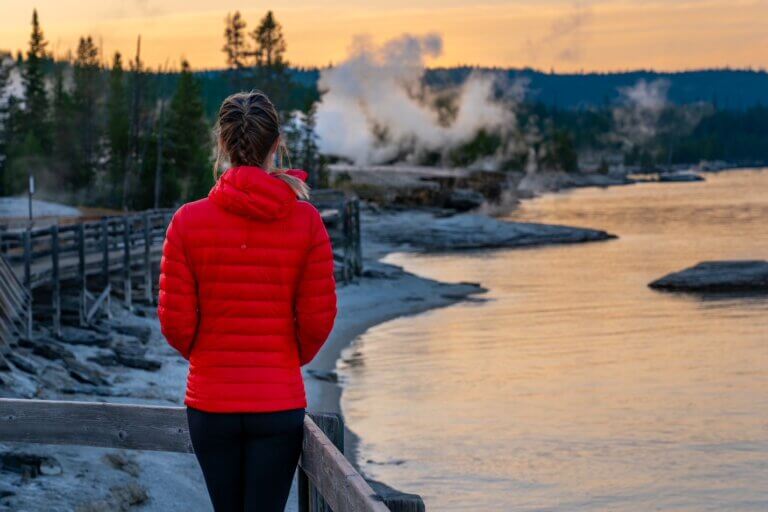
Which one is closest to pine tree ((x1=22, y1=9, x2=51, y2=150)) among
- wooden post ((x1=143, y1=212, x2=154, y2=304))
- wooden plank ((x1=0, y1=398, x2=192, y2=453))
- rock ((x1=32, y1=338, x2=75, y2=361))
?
wooden post ((x1=143, y1=212, x2=154, y2=304))

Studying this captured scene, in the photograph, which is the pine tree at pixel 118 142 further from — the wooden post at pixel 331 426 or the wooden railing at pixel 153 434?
the wooden post at pixel 331 426

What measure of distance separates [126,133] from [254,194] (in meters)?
72.1

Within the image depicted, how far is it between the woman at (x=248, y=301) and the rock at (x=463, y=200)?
8736 centimetres

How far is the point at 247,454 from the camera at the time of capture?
440cm

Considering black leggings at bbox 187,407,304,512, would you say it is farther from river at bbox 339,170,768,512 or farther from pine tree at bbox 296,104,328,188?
pine tree at bbox 296,104,328,188

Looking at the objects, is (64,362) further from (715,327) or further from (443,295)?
(443,295)

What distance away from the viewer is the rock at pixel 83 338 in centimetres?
2103

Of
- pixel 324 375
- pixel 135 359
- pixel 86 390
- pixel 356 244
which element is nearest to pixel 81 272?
pixel 324 375

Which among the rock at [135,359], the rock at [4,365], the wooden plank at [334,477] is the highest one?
the wooden plank at [334,477]

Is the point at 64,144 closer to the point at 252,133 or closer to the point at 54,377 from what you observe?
the point at 54,377

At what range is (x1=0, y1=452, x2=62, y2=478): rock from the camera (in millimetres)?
9914

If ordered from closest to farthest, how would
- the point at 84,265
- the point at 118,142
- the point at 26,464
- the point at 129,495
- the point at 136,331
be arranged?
1. the point at 26,464
2. the point at 129,495
3. the point at 136,331
4. the point at 84,265
5. the point at 118,142

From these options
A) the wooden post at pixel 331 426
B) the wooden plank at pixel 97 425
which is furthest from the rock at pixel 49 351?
the wooden post at pixel 331 426

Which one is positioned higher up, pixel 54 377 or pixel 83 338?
pixel 54 377
